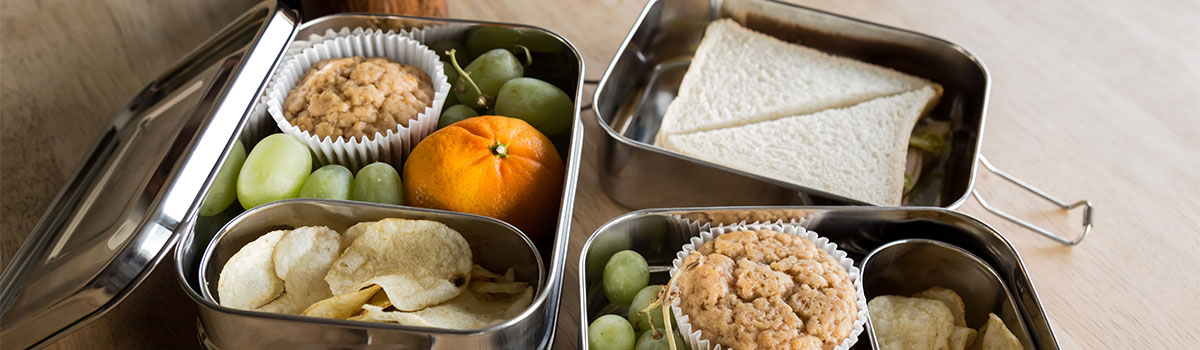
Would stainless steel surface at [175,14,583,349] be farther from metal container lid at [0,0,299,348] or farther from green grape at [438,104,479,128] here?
green grape at [438,104,479,128]

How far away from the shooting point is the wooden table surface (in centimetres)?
95

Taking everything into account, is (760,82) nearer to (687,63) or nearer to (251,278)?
(687,63)

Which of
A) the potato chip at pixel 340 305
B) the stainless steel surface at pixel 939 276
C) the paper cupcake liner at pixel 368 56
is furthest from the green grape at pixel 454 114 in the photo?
the stainless steel surface at pixel 939 276

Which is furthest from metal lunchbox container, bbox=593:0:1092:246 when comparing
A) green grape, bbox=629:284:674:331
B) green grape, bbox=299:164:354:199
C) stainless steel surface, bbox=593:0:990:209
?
green grape, bbox=299:164:354:199

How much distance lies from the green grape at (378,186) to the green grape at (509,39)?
0.28 meters

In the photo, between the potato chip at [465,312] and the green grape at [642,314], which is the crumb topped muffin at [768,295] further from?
the potato chip at [465,312]

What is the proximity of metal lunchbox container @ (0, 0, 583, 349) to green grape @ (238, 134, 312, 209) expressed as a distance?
0.21ft

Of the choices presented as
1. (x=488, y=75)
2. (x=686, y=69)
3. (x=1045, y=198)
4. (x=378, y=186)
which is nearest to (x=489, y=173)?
(x=378, y=186)

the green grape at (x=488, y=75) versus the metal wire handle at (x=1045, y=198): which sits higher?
the green grape at (x=488, y=75)

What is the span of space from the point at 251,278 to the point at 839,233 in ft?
2.10

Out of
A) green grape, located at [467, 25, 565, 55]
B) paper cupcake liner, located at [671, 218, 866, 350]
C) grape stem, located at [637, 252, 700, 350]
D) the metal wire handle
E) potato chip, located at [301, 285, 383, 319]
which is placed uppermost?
green grape, located at [467, 25, 565, 55]

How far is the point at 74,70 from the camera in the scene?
3.45ft

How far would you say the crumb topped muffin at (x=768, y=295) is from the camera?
74 centimetres

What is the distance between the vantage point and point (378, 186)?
841mm
